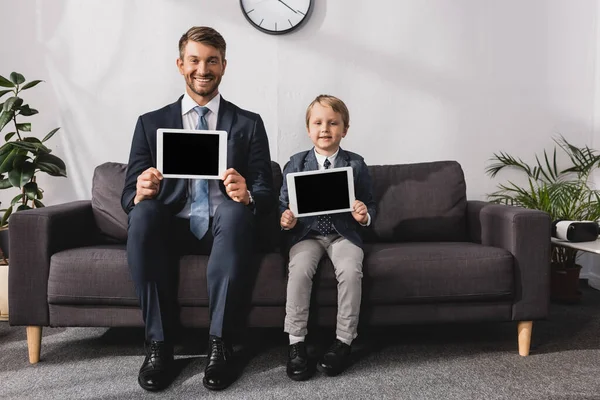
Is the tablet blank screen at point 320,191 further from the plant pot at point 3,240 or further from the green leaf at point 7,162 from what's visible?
the plant pot at point 3,240

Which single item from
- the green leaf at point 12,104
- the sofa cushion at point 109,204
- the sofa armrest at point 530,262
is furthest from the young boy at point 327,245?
the green leaf at point 12,104

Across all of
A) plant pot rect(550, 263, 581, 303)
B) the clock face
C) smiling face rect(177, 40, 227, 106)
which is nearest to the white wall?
the clock face

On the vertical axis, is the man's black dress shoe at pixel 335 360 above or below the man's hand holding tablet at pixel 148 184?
below

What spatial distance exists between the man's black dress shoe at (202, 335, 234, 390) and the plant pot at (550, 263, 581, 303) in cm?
169

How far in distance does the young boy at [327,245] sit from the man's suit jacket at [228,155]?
0.31 feet

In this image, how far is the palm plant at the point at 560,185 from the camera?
247 centimetres

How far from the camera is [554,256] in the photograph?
2.52m

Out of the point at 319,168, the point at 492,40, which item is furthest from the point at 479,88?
the point at 319,168

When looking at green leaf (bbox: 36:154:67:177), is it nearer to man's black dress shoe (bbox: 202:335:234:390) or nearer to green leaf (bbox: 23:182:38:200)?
green leaf (bbox: 23:182:38:200)

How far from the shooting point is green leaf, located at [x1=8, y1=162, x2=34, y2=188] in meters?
2.10

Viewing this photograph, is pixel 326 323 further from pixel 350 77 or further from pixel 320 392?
pixel 350 77

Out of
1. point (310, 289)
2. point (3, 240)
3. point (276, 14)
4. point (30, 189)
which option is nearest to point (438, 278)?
point (310, 289)

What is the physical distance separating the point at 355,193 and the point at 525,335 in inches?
29.6

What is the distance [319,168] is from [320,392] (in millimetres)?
777
